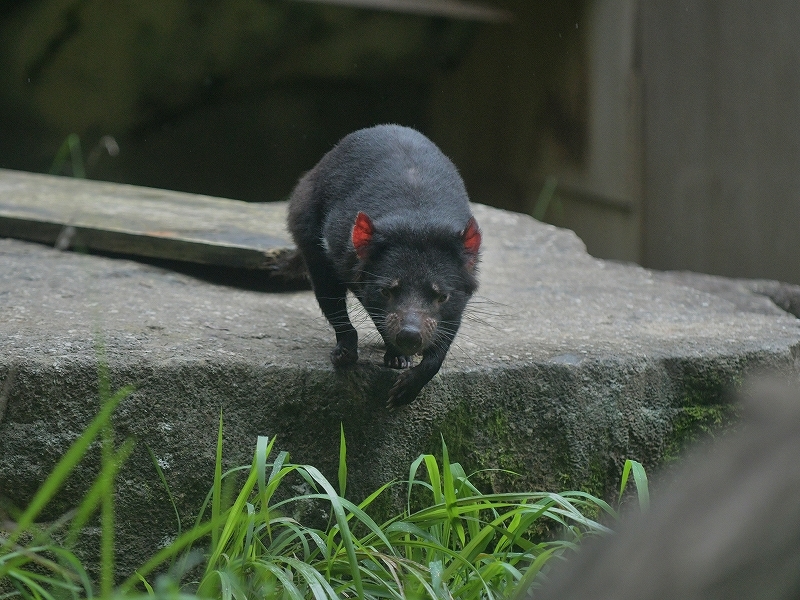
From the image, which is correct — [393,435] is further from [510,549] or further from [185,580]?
[185,580]

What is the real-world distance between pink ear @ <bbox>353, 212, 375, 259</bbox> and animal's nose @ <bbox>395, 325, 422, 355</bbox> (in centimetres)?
→ 39

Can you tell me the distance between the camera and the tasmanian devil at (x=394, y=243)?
3.35 metres

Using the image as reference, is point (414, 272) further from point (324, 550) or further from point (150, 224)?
point (150, 224)

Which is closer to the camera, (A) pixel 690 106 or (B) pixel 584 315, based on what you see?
(B) pixel 584 315

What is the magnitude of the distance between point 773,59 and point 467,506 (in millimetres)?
5568

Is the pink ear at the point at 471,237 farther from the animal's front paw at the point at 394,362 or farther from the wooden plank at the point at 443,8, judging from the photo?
the wooden plank at the point at 443,8

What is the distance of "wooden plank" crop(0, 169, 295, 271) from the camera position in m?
4.59

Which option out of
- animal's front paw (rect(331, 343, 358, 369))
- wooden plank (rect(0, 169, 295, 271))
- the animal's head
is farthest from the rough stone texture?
the animal's head

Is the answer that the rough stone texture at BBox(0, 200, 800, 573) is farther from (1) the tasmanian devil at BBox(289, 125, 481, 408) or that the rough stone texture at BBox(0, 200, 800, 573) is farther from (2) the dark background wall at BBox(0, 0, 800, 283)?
(2) the dark background wall at BBox(0, 0, 800, 283)

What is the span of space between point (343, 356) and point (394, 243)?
48 cm

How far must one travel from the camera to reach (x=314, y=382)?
3.41m

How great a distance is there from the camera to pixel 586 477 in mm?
3785

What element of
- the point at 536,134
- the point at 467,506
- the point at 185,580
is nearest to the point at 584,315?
the point at 467,506

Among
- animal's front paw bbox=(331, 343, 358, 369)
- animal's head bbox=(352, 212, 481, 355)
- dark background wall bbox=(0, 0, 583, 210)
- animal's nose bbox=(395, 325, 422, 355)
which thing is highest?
animal's head bbox=(352, 212, 481, 355)
